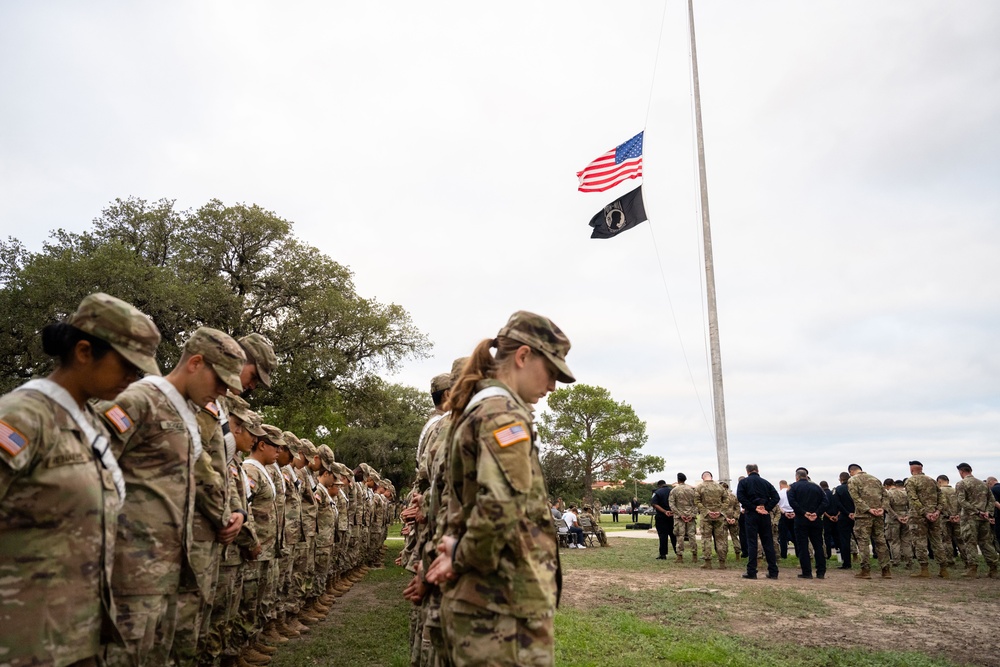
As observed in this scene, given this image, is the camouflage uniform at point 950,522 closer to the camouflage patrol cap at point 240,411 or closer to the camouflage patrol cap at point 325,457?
the camouflage patrol cap at point 325,457

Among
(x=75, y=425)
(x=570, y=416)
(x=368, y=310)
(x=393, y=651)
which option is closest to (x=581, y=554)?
(x=393, y=651)

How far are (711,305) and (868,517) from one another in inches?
302

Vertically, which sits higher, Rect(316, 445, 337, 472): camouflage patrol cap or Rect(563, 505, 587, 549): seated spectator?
Rect(316, 445, 337, 472): camouflage patrol cap

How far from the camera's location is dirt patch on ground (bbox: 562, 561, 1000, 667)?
742cm

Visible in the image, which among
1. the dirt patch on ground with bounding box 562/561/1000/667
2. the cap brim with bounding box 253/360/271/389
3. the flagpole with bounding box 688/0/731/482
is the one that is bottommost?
the dirt patch on ground with bounding box 562/561/1000/667

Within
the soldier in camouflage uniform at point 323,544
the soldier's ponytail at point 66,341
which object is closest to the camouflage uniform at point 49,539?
the soldier's ponytail at point 66,341

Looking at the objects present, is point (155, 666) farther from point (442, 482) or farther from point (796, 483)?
point (796, 483)

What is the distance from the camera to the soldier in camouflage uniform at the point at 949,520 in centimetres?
1441

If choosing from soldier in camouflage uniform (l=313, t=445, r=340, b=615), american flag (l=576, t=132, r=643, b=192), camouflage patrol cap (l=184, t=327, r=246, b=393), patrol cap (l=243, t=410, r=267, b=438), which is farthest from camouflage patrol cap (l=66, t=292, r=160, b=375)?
american flag (l=576, t=132, r=643, b=192)

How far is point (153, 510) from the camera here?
11.0 feet

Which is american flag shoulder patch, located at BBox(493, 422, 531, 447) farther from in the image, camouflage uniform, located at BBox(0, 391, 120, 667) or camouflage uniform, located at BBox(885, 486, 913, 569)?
camouflage uniform, located at BBox(885, 486, 913, 569)

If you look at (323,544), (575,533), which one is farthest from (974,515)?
(323,544)

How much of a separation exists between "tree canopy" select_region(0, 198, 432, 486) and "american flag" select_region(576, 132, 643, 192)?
13.9m

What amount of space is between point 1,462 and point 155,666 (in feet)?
5.65
